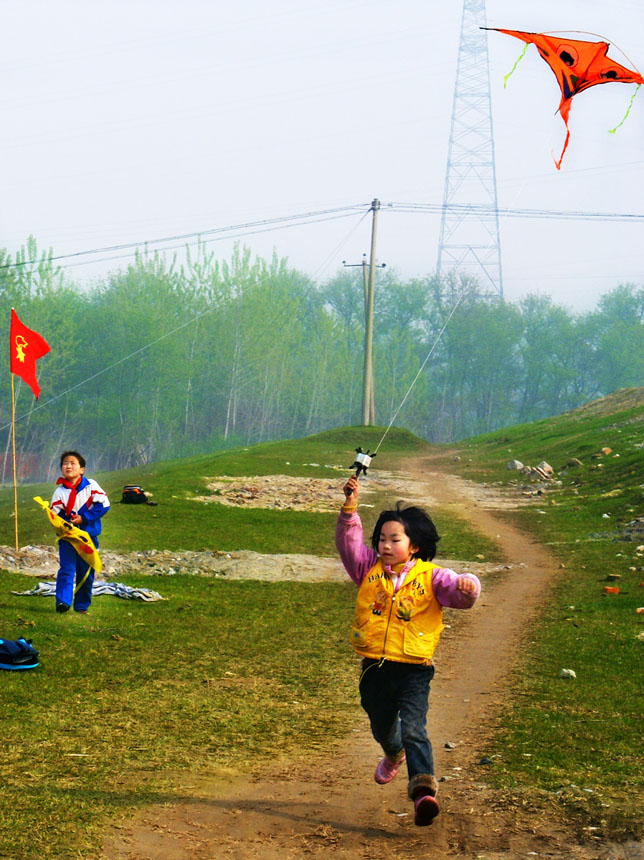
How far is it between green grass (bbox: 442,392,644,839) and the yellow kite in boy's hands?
4.42 meters

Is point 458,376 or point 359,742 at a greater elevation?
point 458,376

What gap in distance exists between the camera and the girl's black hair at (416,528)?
5.25m

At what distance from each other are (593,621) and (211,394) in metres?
63.0

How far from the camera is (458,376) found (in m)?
89.2

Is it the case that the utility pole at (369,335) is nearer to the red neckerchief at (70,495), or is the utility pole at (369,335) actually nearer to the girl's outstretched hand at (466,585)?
the red neckerchief at (70,495)

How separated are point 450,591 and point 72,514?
20.9ft

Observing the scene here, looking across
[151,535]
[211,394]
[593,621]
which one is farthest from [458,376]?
[593,621]

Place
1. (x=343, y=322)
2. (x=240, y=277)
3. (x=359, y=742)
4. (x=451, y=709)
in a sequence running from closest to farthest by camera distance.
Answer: (x=359, y=742) → (x=451, y=709) → (x=240, y=277) → (x=343, y=322)

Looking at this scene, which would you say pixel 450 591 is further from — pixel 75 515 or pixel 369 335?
pixel 369 335

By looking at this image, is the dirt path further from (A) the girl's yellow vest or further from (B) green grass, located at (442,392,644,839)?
(A) the girl's yellow vest

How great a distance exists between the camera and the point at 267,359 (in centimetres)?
7275

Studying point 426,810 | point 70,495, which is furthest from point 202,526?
point 426,810

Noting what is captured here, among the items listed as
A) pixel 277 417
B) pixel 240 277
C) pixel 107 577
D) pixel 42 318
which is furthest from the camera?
pixel 277 417

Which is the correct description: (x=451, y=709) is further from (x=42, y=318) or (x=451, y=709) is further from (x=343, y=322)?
(x=343, y=322)
